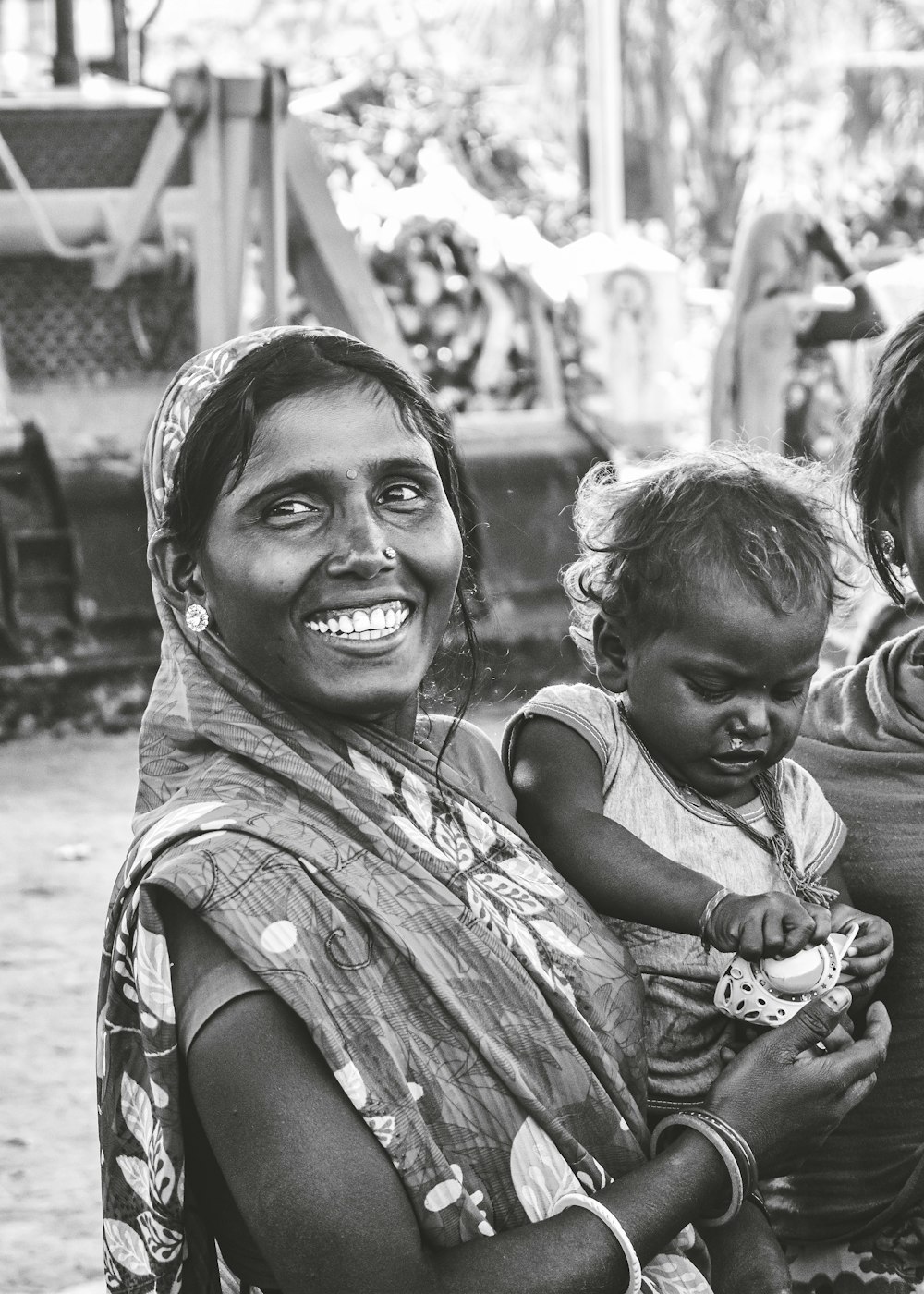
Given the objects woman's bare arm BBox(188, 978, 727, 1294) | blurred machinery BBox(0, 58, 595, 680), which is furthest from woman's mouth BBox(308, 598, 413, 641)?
blurred machinery BBox(0, 58, 595, 680)

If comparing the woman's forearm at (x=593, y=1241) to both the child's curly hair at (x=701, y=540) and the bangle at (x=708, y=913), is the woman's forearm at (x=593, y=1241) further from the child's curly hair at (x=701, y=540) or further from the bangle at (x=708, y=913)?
the child's curly hair at (x=701, y=540)

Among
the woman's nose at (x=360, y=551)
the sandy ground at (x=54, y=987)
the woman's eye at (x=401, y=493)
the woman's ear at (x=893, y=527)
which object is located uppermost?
the woman's eye at (x=401, y=493)

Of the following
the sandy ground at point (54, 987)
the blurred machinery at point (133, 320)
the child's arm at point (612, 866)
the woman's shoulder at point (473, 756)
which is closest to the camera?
the child's arm at point (612, 866)

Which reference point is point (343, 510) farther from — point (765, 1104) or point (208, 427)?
point (765, 1104)

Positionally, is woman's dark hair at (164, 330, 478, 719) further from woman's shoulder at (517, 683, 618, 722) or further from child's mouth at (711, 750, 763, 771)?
child's mouth at (711, 750, 763, 771)

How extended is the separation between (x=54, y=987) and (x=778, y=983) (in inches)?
132

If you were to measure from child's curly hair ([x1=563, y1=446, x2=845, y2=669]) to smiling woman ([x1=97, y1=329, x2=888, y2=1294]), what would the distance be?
0.36 metres

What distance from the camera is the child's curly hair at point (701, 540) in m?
1.95

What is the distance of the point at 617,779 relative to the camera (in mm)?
1982

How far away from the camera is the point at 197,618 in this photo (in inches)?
64.3

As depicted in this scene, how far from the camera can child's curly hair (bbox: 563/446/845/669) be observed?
6.39ft

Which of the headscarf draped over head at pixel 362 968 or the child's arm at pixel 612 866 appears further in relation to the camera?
the child's arm at pixel 612 866

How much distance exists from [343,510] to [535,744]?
0.52 m

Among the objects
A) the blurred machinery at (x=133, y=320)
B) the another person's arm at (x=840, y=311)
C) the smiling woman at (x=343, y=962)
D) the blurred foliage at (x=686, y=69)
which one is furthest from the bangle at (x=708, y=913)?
the blurred foliage at (x=686, y=69)
